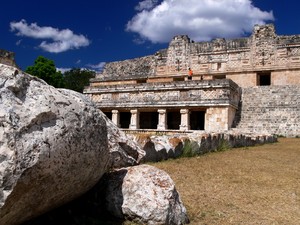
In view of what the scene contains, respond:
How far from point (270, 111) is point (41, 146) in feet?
70.9

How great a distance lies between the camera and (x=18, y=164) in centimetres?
265

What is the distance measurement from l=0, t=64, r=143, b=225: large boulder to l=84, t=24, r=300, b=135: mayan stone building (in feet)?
59.5

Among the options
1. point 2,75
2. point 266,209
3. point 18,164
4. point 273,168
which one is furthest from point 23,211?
point 273,168

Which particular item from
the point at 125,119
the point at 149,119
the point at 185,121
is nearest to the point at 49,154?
the point at 185,121

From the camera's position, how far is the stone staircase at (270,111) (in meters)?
21.3

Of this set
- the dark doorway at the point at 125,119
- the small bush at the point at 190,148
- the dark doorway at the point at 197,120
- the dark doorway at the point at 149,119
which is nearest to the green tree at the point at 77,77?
the dark doorway at the point at 125,119

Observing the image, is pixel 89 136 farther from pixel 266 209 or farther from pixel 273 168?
pixel 273 168

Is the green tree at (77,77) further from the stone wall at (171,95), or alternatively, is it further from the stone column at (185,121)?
the stone column at (185,121)

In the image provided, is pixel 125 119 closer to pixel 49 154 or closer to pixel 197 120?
pixel 197 120

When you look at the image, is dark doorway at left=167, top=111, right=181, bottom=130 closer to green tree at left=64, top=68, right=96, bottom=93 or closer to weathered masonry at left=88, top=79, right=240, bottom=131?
weathered masonry at left=88, top=79, right=240, bottom=131

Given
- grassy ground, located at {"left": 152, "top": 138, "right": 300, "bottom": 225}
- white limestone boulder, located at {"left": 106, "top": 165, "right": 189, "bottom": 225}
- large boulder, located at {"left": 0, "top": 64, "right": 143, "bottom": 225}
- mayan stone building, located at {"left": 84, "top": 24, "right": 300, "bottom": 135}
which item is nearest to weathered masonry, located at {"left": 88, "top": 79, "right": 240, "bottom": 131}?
mayan stone building, located at {"left": 84, "top": 24, "right": 300, "bottom": 135}

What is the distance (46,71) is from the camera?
45438mm

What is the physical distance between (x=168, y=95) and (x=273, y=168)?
1491 cm

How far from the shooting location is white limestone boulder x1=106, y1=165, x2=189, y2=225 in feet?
12.2
